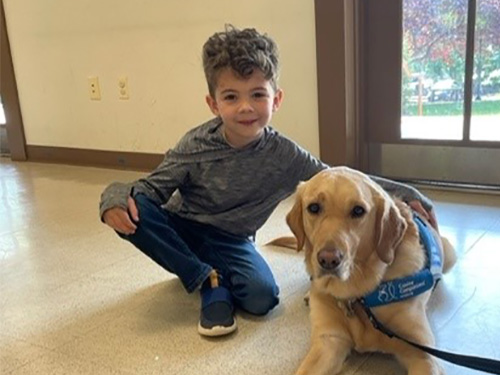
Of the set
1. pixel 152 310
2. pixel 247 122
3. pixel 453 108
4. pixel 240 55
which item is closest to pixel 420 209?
pixel 247 122

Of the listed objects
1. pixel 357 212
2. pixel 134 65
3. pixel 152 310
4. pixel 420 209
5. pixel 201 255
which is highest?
pixel 134 65

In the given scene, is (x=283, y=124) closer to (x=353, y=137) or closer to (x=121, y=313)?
(x=353, y=137)

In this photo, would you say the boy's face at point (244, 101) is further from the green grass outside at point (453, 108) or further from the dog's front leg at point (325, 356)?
the green grass outside at point (453, 108)

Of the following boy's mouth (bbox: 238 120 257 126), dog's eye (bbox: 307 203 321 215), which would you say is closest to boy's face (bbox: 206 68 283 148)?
boy's mouth (bbox: 238 120 257 126)

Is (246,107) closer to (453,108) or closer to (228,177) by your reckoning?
(228,177)

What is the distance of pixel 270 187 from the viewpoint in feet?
4.71

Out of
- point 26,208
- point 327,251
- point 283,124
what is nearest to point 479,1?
point 283,124

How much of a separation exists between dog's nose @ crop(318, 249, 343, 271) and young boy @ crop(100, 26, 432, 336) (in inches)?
15.2

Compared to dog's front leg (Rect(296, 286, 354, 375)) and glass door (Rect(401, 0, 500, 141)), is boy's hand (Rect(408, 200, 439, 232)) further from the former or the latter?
glass door (Rect(401, 0, 500, 141))

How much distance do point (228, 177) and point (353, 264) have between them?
0.50 m

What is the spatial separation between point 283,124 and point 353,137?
327 millimetres

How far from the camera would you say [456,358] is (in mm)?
835

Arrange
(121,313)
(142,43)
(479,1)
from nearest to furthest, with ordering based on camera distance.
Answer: (121,313) → (479,1) → (142,43)

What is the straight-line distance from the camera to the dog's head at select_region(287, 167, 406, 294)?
3.06ft
